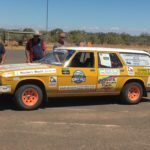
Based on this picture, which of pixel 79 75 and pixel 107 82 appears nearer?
pixel 79 75

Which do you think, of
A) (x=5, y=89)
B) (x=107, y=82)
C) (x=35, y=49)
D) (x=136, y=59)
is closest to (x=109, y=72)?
(x=107, y=82)

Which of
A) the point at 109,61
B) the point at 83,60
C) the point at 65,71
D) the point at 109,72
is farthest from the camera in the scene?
the point at 109,61

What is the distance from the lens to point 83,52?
11.2 meters

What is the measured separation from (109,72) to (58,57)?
130cm

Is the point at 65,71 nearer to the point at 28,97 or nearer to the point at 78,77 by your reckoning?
the point at 78,77

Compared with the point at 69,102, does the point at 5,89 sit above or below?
above

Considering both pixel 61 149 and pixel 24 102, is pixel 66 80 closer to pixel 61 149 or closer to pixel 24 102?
pixel 24 102

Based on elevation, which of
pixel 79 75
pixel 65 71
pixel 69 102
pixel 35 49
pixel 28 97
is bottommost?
pixel 69 102

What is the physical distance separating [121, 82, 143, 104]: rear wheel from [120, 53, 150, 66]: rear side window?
0.51 meters

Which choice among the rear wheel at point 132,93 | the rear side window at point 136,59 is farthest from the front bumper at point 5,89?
the rear side window at point 136,59

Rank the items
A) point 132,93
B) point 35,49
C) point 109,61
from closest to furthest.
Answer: point 109,61 → point 132,93 → point 35,49

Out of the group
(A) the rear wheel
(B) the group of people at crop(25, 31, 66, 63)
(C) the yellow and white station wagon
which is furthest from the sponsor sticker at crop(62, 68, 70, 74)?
(B) the group of people at crop(25, 31, 66, 63)

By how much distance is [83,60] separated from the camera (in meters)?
11.2

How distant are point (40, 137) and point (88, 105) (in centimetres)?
385
